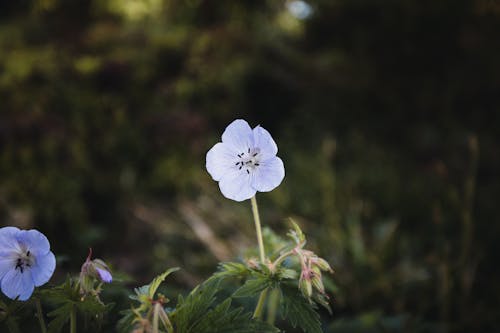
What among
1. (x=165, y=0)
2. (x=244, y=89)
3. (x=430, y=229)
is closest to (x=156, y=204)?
(x=244, y=89)

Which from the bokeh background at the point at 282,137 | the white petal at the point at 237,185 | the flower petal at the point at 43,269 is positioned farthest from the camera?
the bokeh background at the point at 282,137

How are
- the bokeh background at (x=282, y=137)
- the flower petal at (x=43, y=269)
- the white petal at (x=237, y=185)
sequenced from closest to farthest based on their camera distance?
1. the flower petal at (x=43, y=269)
2. the white petal at (x=237, y=185)
3. the bokeh background at (x=282, y=137)

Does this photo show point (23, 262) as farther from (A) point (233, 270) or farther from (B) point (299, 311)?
(B) point (299, 311)

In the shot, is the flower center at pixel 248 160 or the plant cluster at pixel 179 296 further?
the flower center at pixel 248 160

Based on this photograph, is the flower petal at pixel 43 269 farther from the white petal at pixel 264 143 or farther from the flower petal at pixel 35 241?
the white petal at pixel 264 143

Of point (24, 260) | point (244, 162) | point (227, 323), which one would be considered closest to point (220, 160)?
point (244, 162)

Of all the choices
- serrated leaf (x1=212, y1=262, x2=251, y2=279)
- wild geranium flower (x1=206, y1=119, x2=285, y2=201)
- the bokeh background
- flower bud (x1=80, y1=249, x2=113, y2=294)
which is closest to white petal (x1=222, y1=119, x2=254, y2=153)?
wild geranium flower (x1=206, y1=119, x2=285, y2=201)

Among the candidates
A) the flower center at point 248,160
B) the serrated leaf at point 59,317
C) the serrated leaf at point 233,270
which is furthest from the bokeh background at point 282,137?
the flower center at point 248,160

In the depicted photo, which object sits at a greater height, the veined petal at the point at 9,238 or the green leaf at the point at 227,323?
the veined petal at the point at 9,238
